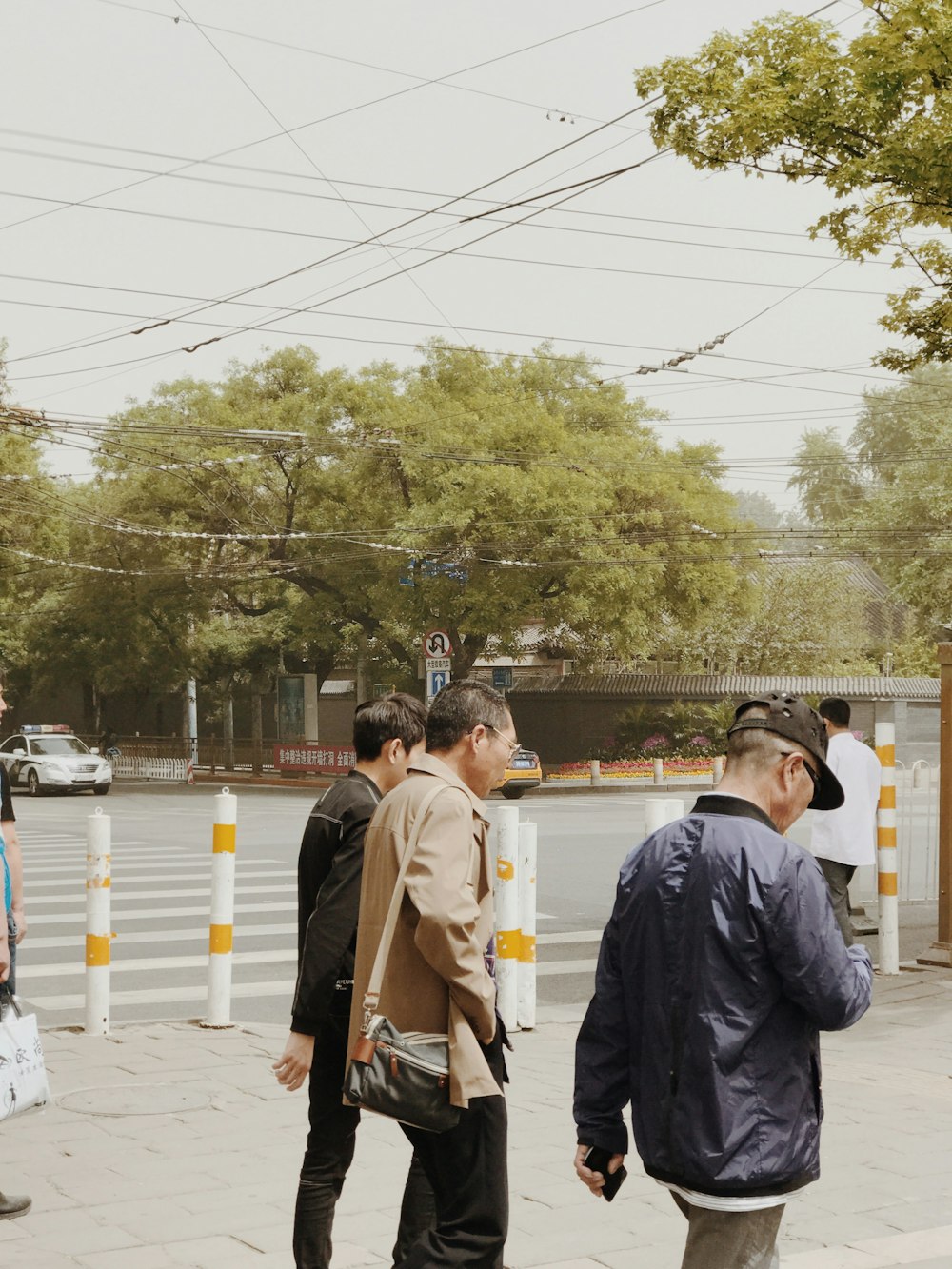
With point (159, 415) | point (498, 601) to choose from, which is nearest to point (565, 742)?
point (498, 601)

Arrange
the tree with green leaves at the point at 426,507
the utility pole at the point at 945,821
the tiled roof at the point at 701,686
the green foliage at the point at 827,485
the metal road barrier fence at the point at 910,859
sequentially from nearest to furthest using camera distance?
the utility pole at the point at 945,821
the metal road barrier fence at the point at 910,859
the tree with green leaves at the point at 426,507
the tiled roof at the point at 701,686
the green foliage at the point at 827,485

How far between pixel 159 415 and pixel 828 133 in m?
29.3

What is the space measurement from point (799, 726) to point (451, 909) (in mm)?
876

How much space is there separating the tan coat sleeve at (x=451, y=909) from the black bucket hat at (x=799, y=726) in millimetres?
711

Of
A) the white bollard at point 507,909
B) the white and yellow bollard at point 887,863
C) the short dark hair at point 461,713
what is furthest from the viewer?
the white and yellow bollard at point 887,863

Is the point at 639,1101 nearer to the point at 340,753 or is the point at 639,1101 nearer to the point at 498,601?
the point at 498,601

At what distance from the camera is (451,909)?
3291 millimetres

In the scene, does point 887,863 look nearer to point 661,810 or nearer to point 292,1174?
point 661,810

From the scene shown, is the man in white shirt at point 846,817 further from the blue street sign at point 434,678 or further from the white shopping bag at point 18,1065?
the blue street sign at point 434,678

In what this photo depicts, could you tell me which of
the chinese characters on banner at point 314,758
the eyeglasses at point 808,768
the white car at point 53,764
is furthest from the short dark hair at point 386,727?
the chinese characters on banner at point 314,758

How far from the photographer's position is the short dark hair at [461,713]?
12.0 feet

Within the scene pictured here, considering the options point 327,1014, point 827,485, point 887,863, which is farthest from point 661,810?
point 827,485

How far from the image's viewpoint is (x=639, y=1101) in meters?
2.96

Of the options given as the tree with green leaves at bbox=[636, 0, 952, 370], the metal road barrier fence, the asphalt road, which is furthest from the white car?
the tree with green leaves at bbox=[636, 0, 952, 370]
